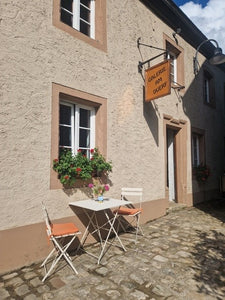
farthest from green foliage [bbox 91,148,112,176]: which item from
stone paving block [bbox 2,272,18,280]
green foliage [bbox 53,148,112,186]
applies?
stone paving block [bbox 2,272,18,280]

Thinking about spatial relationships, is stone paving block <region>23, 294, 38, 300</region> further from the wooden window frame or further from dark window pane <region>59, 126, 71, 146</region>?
dark window pane <region>59, 126, 71, 146</region>

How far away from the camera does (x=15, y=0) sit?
135 inches

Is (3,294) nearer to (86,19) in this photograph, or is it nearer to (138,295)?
(138,295)

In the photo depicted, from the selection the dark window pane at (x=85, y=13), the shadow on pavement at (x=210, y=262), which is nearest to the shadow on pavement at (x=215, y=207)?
the shadow on pavement at (x=210, y=262)

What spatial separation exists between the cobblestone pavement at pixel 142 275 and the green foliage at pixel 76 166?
4.38 ft

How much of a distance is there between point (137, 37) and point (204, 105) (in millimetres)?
4778

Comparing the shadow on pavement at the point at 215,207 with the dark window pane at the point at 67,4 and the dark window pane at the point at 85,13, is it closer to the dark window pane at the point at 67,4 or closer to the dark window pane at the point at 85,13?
the dark window pane at the point at 85,13

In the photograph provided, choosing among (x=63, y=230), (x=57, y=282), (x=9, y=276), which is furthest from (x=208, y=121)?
(x=9, y=276)

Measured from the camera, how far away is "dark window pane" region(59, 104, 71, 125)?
411 cm

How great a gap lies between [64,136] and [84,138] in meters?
0.47

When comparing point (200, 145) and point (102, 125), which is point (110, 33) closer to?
point (102, 125)

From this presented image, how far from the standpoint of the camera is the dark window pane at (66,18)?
4.34 m

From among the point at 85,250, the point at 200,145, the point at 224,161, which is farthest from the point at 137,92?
the point at 224,161

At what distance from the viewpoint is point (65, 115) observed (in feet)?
13.7
